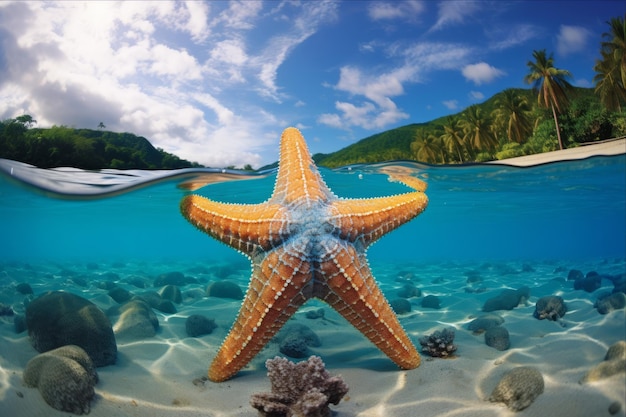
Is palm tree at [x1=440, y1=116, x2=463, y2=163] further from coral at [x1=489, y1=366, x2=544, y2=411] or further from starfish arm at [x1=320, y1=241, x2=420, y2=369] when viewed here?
coral at [x1=489, y1=366, x2=544, y2=411]

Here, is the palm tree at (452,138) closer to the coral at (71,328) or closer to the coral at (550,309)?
the coral at (550,309)

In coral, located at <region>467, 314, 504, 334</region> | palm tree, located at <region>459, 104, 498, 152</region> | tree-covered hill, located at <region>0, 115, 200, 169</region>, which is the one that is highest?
palm tree, located at <region>459, 104, 498, 152</region>

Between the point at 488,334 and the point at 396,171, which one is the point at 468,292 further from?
the point at 488,334

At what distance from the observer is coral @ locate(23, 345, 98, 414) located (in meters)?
3.73

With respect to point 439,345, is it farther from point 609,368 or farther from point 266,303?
point 266,303

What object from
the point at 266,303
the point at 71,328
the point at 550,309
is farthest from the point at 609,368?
the point at 71,328

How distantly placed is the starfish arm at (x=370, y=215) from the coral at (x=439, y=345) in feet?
6.68

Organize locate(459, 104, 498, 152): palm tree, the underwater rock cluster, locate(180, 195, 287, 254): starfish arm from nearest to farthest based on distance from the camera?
locate(180, 195, 287, 254): starfish arm → the underwater rock cluster → locate(459, 104, 498, 152): palm tree

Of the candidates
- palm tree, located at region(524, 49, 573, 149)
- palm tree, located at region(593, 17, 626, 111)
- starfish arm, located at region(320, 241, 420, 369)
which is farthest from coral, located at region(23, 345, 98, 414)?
palm tree, located at region(593, 17, 626, 111)

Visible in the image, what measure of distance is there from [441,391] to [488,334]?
8.43 feet

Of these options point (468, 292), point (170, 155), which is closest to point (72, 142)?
point (170, 155)

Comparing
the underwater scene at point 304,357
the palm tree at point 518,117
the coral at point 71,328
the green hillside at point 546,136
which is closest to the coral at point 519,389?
the underwater scene at point 304,357

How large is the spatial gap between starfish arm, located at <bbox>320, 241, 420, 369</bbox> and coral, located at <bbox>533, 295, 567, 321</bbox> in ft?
16.1

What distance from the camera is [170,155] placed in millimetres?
11773
